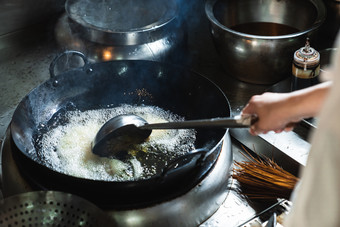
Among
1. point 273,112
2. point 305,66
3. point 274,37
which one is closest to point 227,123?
point 273,112

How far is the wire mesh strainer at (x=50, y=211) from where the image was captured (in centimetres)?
140

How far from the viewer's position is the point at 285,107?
1102 mm

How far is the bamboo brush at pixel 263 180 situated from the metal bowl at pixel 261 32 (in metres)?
0.58

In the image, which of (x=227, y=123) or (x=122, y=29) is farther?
(x=122, y=29)

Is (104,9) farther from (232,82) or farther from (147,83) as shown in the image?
(232,82)

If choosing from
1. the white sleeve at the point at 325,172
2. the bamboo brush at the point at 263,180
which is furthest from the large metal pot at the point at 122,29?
the white sleeve at the point at 325,172

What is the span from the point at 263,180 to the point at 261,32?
99 centimetres

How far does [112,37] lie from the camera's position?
7.41 ft

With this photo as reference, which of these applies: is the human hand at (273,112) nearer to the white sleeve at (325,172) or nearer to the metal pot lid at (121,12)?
the white sleeve at (325,172)

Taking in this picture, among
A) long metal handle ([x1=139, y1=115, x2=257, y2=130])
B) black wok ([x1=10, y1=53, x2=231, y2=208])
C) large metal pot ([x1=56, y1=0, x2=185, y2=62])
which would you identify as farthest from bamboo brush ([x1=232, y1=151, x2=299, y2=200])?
large metal pot ([x1=56, y1=0, x2=185, y2=62])

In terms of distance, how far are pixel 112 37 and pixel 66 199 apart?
1079mm

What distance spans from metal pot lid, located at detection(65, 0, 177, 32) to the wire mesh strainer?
1251 mm

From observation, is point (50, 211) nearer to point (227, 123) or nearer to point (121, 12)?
point (227, 123)

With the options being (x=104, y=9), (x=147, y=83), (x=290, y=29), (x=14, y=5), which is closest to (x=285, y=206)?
(x=147, y=83)
